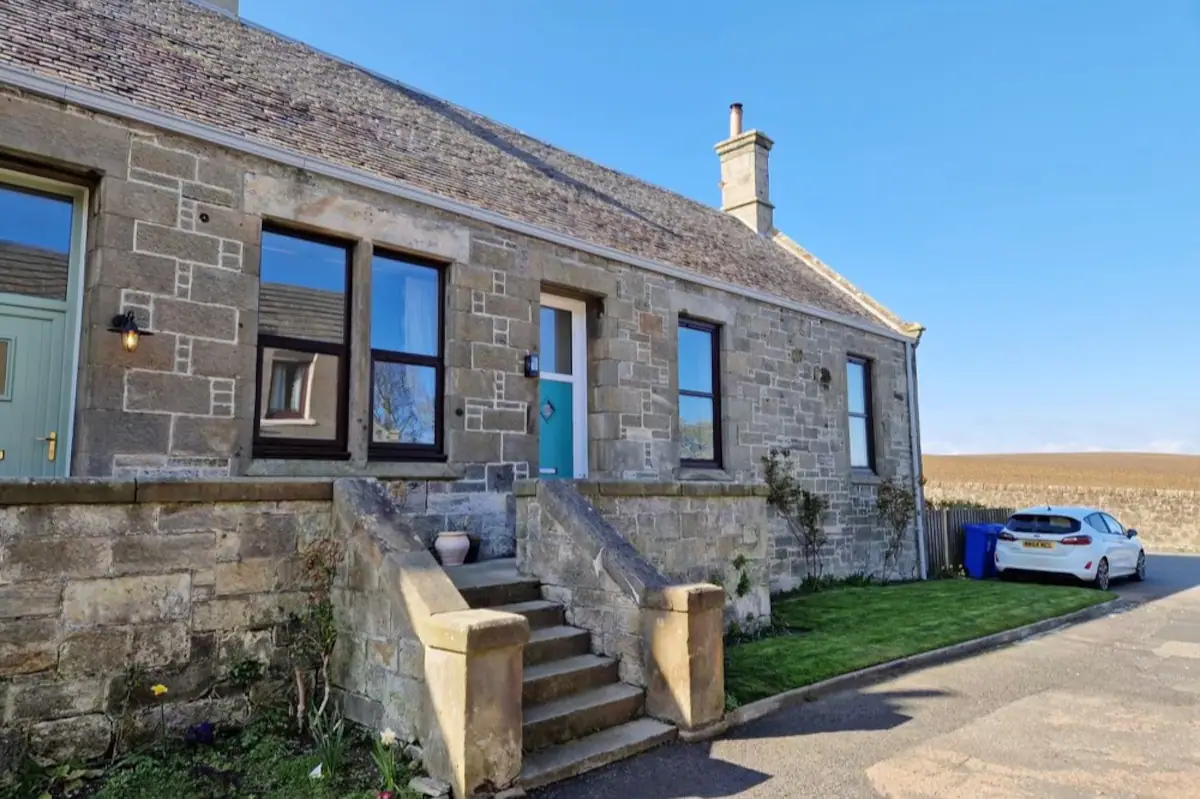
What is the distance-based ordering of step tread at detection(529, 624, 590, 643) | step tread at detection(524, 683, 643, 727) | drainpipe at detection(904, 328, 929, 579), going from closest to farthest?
step tread at detection(524, 683, 643, 727) < step tread at detection(529, 624, 590, 643) < drainpipe at detection(904, 328, 929, 579)

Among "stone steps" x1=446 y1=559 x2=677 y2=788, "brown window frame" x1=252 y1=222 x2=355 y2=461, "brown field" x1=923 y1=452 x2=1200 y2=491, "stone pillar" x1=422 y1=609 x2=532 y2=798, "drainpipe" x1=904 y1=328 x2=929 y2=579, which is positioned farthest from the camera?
"brown field" x1=923 y1=452 x2=1200 y2=491

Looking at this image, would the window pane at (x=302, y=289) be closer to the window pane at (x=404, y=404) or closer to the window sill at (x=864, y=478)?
the window pane at (x=404, y=404)

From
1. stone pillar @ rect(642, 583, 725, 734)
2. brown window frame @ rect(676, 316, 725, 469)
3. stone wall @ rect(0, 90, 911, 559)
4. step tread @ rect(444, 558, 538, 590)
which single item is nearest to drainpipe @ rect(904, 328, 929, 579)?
stone wall @ rect(0, 90, 911, 559)

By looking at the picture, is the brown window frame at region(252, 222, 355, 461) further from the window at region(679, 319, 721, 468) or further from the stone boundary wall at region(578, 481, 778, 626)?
the window at region(679, 319, 721, 468)

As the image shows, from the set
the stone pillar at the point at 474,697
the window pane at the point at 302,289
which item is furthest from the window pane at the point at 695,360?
the stone pillar at the point at 474,697

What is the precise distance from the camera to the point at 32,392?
6.00 meters

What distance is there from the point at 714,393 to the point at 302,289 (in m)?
6.19

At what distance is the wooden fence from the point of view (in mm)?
15310

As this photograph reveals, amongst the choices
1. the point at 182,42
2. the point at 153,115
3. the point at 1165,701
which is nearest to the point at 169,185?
the point at 153,115

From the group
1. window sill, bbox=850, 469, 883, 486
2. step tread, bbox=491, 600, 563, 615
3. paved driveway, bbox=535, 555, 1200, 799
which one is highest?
window sill, bbox=850, 469, 883, 486

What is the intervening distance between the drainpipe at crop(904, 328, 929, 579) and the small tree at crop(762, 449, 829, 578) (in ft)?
10.9

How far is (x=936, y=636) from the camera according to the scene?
858 centimetres

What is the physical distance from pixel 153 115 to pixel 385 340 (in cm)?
277

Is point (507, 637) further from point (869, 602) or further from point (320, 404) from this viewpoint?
point (869, 602)
